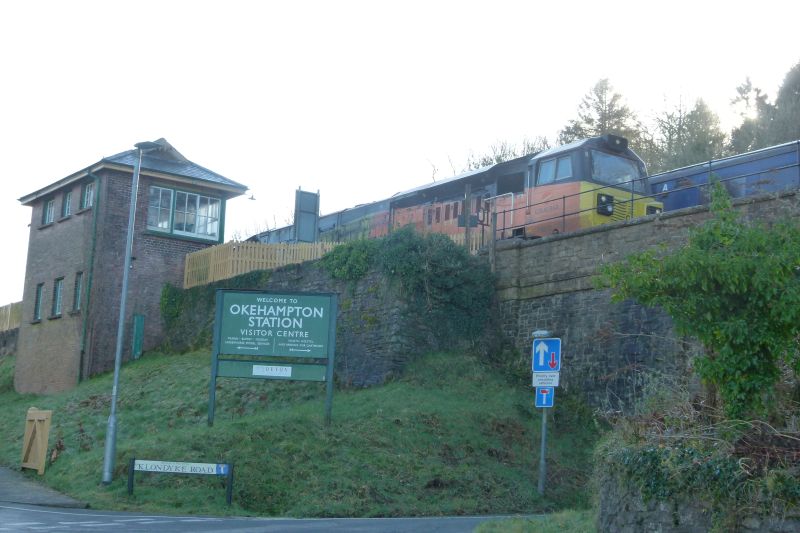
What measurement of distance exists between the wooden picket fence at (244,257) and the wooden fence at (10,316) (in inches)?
669

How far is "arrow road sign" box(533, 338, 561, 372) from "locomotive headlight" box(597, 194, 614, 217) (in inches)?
273

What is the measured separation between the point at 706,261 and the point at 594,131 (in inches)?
1796

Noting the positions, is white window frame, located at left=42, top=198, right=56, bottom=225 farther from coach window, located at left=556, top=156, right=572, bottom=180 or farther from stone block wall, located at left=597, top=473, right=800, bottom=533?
stone block wall, located at left=597, top=473, right=800, bottom=533

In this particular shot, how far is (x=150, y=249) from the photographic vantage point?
34.1 metres

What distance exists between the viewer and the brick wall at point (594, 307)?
21.7 m

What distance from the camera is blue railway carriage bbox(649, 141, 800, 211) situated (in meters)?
23.3

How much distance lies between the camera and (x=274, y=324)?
2206 cm

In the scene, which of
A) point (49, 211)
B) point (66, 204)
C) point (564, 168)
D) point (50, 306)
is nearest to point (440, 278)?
point (564, 168)

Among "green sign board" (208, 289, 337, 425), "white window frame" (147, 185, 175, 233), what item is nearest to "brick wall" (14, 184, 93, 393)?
"white window frame" (147, 185, 175, 233)

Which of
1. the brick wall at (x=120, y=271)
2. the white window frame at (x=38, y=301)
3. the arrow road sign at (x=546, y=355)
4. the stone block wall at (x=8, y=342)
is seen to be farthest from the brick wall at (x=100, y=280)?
the arrow road sign at (x=546, y=355)

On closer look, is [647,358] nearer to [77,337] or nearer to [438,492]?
[438,492]

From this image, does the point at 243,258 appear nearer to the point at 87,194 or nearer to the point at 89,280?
the point at 89,280

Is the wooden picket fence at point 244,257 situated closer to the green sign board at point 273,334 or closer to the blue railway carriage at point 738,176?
the green sign board at point 273,334

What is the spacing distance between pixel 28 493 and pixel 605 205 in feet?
50.7
